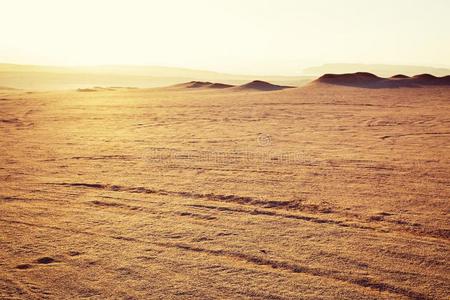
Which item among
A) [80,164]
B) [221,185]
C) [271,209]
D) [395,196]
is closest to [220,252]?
[271,209]

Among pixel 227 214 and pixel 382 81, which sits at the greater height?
pixel 382 81

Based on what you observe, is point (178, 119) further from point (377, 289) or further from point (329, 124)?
point (377, 289)

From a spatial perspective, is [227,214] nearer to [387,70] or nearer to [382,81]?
[382,81]

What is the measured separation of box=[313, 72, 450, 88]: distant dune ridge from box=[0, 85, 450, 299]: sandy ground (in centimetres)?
1113

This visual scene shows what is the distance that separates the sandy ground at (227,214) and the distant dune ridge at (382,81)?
11131 millimetres

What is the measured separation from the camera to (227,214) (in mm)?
4512

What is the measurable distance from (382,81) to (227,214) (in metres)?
18.9

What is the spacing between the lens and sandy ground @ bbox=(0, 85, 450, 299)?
10.5ft

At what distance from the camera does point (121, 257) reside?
3.59m

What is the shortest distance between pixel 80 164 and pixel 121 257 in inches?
141

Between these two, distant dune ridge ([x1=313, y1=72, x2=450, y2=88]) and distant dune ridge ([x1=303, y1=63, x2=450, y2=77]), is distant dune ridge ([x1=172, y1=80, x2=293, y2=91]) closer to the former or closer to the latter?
distant dune ridge ([x1=313, y1=72, x2=450, y2=88])

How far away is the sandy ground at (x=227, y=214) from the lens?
10.5 ft

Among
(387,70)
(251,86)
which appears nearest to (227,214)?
(251,86)

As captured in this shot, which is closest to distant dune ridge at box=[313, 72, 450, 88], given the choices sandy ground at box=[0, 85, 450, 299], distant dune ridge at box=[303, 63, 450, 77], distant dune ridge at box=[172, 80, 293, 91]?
distant dune ridge at box=[172, 80, 293, 91]
